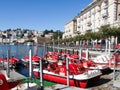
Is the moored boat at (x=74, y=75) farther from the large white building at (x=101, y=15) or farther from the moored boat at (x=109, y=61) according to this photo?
the large white building at (x=101, y=15)

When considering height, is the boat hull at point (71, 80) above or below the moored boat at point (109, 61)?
below

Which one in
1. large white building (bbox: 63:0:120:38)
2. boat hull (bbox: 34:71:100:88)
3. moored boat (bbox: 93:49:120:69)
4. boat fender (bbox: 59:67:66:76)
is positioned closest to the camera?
boat hull (bbox: 34:71:100:88)

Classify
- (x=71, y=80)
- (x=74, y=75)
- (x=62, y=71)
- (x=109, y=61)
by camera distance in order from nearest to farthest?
(x=71, y=80) < (x=74, y=75) < (x=62, y=71) < (x=109, y=61)

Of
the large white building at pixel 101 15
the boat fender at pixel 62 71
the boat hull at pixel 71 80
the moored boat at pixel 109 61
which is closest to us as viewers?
the boat hull at pixel 71 80

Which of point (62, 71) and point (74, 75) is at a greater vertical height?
point (62, 71)

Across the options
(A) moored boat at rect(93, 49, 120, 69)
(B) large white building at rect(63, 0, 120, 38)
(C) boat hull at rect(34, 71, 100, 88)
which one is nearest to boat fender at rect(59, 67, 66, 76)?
(C) boat hull at rect(34, 71, 100, 88)

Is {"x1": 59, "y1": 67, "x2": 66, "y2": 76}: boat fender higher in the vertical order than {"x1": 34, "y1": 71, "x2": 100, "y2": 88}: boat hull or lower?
higher

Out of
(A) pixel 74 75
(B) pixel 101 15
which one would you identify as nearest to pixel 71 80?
(A) pixel 74 75

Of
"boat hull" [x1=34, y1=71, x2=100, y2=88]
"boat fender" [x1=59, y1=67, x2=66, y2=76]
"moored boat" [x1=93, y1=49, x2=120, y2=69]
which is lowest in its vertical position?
"boat hull" [x1=34, y1=71, x2=100, y2=88]

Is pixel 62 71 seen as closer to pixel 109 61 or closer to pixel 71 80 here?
pixel 71 80

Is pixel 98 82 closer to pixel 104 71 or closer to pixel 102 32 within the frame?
pixel 104 71

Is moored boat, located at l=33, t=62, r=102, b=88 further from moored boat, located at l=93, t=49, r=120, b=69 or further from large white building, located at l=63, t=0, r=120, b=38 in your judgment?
large white building, located at l=63, t=0, r=120, b=38

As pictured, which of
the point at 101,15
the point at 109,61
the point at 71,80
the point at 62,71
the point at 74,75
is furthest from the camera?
the point at 101,15

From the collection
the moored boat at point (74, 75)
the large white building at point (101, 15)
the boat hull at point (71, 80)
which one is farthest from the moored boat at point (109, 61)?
the large white building at point (101, 15)
